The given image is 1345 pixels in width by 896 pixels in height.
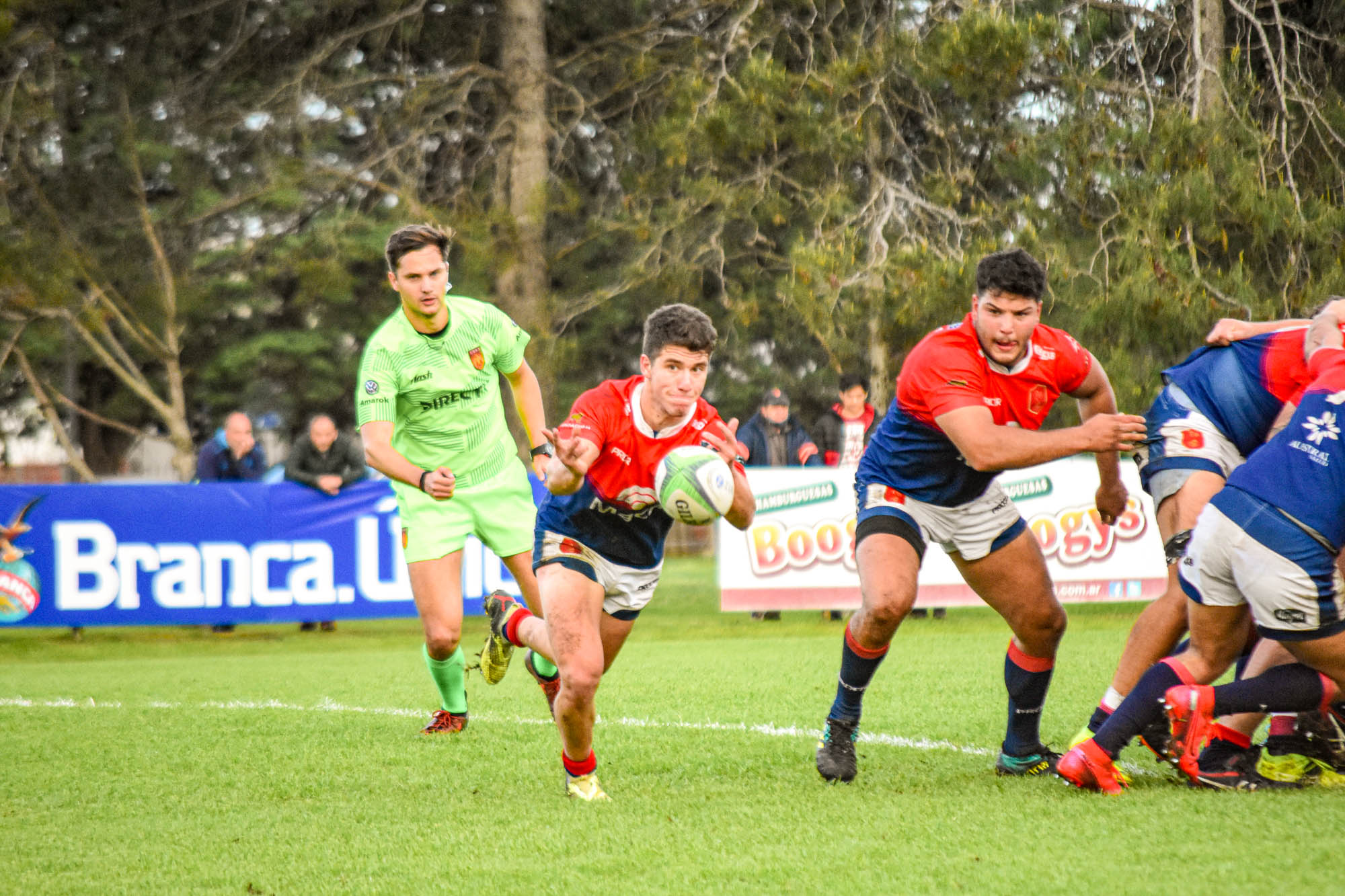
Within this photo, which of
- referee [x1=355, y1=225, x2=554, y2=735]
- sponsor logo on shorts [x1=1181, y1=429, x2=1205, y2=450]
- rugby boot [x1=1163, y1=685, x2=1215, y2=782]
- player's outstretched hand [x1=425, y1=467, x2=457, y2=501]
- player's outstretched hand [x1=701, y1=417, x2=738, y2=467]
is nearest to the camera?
rugby boot [x1=1163, y1=685, x2=1215, y2=782]

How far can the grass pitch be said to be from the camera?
13.2ft

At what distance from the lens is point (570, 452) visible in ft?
16.2

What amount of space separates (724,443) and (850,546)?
7.52 metres

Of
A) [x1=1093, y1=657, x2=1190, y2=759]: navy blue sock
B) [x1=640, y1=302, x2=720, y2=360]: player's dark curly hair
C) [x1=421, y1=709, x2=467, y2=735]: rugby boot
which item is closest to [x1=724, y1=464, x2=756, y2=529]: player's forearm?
[x1=640, y1=302, x2=720, y2=360]: player's dark curly hair

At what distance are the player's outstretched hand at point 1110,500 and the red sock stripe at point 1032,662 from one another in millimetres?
654

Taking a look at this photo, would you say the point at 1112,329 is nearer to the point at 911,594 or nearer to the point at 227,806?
the point at 911,594

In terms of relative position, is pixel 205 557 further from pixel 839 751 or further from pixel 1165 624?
pixel 1165 624

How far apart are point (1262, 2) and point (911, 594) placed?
12.0 m

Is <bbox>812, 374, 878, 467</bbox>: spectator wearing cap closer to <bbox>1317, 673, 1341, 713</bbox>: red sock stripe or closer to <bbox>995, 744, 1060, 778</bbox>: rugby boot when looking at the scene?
<bbox>995, 744, 1060, 778</bbox>: rugby boot

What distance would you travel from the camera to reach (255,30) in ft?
67.0

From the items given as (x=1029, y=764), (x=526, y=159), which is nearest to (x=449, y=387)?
(x=1029, y=764)

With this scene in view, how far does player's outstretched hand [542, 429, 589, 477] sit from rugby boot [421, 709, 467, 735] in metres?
2.58

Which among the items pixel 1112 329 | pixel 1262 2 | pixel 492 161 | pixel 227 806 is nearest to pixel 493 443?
pixel 227 806

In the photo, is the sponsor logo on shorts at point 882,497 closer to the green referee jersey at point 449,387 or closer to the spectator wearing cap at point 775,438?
the green referee jersey at point 449,387
